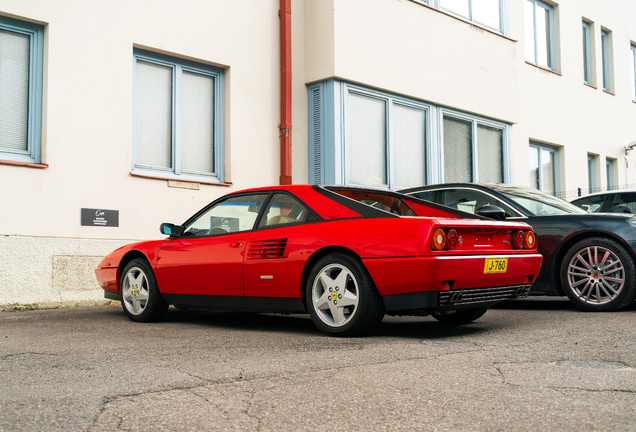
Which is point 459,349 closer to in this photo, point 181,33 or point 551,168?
point 181,33

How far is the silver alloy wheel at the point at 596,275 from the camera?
270 inches

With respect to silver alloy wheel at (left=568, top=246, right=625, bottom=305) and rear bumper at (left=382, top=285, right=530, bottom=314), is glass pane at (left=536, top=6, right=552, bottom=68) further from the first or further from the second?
rear bumper at (left=382, top=285, right=530, bottom=314)

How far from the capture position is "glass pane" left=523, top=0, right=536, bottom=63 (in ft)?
57.5

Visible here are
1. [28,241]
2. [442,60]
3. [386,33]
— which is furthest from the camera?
[442,60]

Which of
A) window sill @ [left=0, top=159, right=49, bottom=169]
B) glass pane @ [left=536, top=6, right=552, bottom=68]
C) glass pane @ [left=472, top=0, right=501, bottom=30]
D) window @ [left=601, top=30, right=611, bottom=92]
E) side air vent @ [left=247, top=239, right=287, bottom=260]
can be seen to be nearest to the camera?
side air vent @ [left=247, top=239, right=287, bottom=260]

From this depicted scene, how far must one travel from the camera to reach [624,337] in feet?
16.6

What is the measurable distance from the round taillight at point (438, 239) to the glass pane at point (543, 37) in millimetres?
14438

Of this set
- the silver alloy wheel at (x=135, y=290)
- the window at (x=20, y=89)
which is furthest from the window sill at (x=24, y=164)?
the silver alloy wheel at (x=135, y=290)

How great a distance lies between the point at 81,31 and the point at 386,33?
5.43 metres

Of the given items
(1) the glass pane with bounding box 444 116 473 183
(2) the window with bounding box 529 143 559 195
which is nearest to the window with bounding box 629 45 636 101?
(2) the window with bounding box 529 143 559 195

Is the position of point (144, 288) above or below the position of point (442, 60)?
below

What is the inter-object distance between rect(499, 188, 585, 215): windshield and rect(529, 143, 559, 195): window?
374 inches

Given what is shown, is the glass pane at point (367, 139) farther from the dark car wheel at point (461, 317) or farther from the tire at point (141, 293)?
the dark car wheel at point (461, 317)

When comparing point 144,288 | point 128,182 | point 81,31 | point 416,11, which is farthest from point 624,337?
point 416,11
